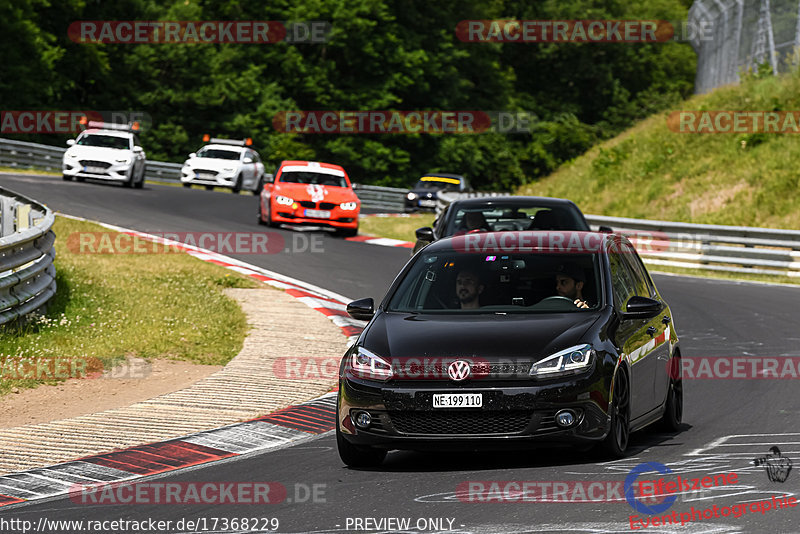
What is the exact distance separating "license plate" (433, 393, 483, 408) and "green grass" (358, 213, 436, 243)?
21.6 meters

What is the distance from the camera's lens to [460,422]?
7.84 metres

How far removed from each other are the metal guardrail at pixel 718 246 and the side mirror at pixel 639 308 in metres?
16.7

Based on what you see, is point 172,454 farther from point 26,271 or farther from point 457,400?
point 26,271

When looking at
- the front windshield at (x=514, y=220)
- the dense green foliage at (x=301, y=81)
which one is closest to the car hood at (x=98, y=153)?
the dense green foliage at (x=301, y=81)

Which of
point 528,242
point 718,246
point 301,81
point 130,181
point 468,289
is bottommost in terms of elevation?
point 718,246

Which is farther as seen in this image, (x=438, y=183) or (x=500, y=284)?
(x=438, y=183)

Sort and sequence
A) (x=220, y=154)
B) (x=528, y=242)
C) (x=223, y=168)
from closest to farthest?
(x=528, y=242) → (x=223, y=168) → (x=220, y=154)

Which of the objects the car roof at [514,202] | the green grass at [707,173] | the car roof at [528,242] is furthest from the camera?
the green grass at [707,173]

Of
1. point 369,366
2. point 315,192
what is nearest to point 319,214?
point 315,192

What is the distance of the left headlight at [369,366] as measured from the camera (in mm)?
8023

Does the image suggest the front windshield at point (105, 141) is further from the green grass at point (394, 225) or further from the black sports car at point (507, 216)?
the black sports car at point (507, 216)

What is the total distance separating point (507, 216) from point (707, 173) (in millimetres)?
20148

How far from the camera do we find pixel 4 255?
13.0 m

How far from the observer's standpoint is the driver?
8.89 meters
